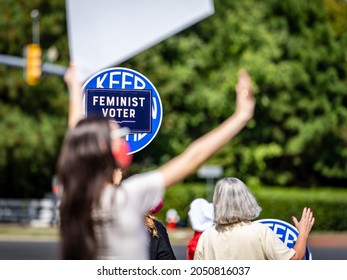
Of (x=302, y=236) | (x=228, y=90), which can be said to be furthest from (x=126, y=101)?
(x=228, y=90)

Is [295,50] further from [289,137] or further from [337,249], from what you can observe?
[337,249]

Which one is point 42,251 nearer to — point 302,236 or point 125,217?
point 302,236

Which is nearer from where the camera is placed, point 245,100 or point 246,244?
point 245,100

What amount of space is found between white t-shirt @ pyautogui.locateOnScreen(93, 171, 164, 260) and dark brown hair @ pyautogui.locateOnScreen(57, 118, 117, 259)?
1.0 inches

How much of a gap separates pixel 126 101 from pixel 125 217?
2561mm

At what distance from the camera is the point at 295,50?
117 feet

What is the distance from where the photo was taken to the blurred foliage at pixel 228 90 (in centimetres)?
3222

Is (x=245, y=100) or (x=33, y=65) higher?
(x=33, y=65)

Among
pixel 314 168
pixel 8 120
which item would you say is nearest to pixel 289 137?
pixel 314 168

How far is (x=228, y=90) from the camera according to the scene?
113 ft

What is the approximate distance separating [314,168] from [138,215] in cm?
3511

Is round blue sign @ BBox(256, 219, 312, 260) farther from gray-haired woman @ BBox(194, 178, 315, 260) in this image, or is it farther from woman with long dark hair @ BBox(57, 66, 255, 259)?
woman with long dark hair @ BBox(57, 66, 255, 259)

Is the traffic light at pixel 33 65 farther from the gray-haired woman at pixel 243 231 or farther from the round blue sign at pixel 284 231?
the gray-haired woman at pixel 243 231

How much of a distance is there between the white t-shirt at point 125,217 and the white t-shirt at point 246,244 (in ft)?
5.78
